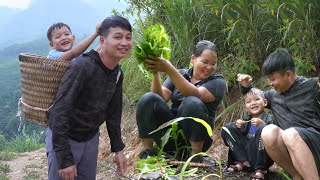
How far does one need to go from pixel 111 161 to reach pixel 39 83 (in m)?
3.31

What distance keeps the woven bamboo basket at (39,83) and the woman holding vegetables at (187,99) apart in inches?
32.0

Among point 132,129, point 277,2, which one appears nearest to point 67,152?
point 277,2

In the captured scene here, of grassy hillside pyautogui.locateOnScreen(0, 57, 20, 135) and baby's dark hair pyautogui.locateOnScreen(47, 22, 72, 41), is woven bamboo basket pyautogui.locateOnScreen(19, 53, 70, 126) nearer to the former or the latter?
baby's dark hair pyautogui.locateOnScreen(47, 22, 72, 41)

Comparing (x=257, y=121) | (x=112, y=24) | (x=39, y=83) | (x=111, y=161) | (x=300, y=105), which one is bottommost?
(x=111, y=161)

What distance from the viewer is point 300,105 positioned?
2664 millimetres

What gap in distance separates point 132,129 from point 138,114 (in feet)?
8.16

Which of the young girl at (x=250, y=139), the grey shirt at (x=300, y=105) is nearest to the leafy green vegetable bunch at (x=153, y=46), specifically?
the young girl at (x=250, y=139)

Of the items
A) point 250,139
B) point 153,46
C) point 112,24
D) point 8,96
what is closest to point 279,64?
point 250,139

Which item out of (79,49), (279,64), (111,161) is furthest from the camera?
(111,161)

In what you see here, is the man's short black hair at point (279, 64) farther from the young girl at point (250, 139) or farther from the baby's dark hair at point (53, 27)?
the baby's dark hair at point (53, 27)

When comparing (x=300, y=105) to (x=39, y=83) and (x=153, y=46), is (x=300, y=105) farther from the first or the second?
(x=39, y=83)

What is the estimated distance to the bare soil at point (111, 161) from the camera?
322 cm

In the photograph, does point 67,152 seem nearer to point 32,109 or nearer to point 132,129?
point 32,109

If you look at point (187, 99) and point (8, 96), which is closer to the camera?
point (187, 99)
